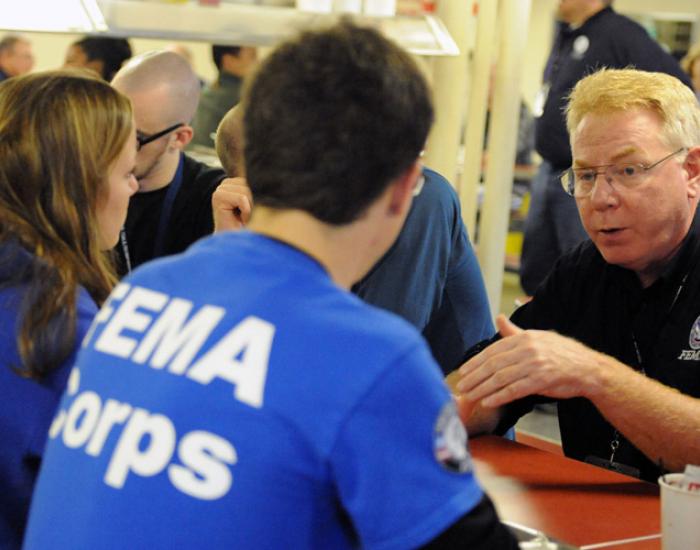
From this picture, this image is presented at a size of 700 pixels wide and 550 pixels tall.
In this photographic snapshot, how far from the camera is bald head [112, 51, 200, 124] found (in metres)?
3.10

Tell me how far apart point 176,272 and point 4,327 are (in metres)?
0.57

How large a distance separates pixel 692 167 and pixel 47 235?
1336mm

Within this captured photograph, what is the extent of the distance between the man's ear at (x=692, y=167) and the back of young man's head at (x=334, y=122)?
4.35ft

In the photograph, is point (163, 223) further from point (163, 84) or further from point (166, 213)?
point (163, 84)

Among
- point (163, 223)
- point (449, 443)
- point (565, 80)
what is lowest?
point (565, 80)

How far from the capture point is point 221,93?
555 cm

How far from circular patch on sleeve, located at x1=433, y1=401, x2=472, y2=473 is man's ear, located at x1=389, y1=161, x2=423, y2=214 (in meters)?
0.22

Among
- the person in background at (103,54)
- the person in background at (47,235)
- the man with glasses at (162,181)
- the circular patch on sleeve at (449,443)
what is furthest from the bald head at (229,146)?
the person in background at (103,54)

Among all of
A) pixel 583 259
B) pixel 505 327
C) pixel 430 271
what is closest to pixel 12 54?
pixel 430 271

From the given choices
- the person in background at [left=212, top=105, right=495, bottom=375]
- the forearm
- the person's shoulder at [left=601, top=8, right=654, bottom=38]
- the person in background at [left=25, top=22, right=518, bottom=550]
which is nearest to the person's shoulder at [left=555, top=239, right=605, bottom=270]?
the person in background at [left=212, top=105, right=495, bottom=375]

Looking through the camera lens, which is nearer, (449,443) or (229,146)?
(449,443)

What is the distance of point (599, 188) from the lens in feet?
7.66

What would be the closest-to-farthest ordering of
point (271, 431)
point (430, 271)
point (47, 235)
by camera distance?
point (271, 431) → point (47, 235) → point (430, 271)

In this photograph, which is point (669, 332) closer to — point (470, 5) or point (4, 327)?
point (4, 327)
